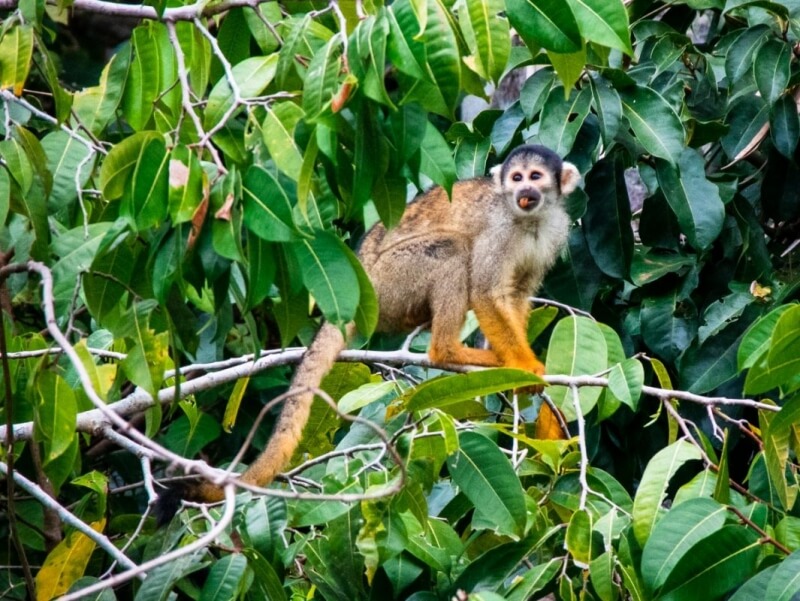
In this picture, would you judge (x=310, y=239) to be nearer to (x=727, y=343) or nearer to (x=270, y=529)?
(x=270, y=529)

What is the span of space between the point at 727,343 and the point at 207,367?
209 centimetres

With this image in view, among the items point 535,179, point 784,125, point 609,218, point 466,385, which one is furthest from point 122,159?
point 784,125

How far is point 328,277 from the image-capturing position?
8.71ft

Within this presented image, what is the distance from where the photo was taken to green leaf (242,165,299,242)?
2.54 m

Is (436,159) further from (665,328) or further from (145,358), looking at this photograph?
(665,328)

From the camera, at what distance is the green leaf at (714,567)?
301 centimetres

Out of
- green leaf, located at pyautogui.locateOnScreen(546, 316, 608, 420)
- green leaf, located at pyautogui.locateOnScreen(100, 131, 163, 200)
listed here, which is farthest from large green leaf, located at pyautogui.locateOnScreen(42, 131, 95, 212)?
green leaf, located at pyautogui.locateOnScreen(546, 316, 608, 420)

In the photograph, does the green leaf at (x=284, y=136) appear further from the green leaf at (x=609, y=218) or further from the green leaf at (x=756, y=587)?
the green leaf at (x=609, y=218)

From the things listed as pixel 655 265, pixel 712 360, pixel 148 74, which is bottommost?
pixel 712 360

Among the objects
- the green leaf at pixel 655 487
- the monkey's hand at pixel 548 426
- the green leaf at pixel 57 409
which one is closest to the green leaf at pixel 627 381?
the green leaf at pixel 655 487

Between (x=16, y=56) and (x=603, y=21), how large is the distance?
1707 millimetres

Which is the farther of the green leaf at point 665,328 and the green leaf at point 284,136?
the green leaf at point 665,328

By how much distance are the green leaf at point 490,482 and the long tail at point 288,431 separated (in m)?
0.50

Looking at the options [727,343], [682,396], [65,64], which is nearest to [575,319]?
[682,396]
